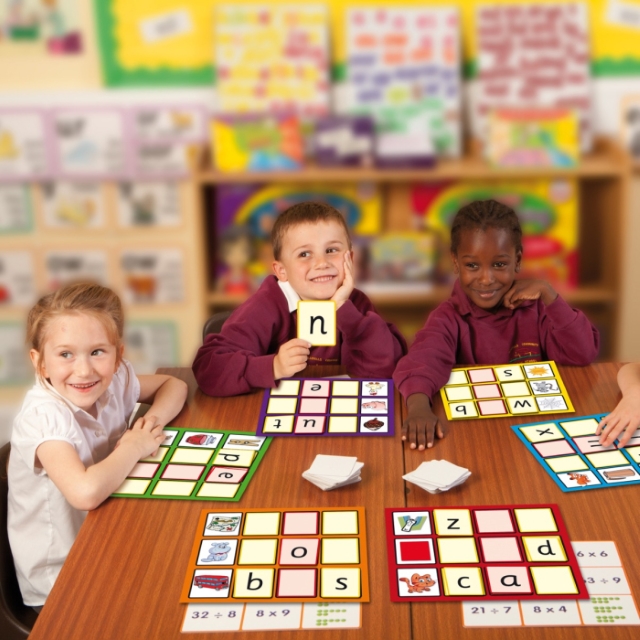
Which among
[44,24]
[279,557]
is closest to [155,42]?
[44,24]

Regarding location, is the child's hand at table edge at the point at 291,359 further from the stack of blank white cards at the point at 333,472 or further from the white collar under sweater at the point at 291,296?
the stack of blank white cards at the point at 333,472

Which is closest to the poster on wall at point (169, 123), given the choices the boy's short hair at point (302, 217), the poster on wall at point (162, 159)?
the poster on wall at point (162, 159)

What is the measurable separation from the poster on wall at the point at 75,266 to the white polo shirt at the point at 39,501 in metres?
2.28

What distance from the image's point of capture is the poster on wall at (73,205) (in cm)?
381

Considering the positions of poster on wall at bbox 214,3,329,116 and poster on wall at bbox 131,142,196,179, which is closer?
poster on wall at bbox 214,3,329,116

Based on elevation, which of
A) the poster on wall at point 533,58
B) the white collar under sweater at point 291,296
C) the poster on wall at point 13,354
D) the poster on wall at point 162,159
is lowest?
the poster on wall at point 13,354

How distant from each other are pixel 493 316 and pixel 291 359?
0.56 m

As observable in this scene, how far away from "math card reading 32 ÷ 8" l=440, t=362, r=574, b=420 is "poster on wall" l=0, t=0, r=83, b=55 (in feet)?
8.27

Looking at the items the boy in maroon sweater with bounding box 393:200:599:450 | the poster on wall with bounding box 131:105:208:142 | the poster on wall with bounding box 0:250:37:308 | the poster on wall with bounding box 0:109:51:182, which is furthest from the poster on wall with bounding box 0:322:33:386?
the boy in maroon sweater with bounding box 393:200:599:450

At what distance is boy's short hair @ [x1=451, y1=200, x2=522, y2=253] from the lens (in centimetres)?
205

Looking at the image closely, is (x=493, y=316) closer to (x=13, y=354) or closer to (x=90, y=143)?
(x=90, y=143)

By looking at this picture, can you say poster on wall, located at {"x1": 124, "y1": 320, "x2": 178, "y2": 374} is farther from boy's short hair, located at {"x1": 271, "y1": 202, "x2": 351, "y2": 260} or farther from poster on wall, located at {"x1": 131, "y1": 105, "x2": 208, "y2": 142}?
boy's short hair, located at {"x1": 271, "y1": 202, "x2": 351, "y2": 260}

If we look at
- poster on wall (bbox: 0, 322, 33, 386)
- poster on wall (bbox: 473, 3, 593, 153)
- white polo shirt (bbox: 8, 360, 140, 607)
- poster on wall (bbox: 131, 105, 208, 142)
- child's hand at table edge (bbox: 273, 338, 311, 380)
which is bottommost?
poster on wall (bbox: 0, 322, 33, 386)

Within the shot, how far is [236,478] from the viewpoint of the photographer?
1.58m
